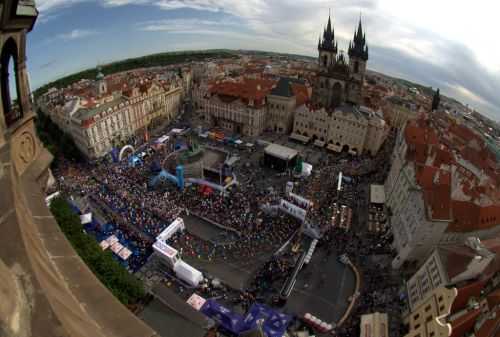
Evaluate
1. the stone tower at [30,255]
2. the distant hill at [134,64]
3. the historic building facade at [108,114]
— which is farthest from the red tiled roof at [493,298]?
the distant hill at [134,64]

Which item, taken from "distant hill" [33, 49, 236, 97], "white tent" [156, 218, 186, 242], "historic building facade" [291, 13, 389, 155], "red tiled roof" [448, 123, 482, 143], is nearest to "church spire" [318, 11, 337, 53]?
"historic building facade" [291, 13, 389, 155]

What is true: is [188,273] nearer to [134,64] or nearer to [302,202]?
[302,202]

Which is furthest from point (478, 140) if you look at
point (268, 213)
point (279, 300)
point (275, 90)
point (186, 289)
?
point (186, 289)

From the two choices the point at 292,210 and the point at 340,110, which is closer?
the point at 292,210

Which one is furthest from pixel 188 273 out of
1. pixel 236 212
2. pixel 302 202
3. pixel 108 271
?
pixel 302 202

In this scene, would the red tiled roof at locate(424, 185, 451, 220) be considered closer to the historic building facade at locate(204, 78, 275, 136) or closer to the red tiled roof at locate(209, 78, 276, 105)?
the historic building facade at locate(204, 78, 275, 136)

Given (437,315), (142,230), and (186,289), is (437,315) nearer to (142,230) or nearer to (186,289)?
(186,289)

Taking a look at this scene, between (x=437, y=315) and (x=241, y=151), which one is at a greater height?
(x=437, y=315)
